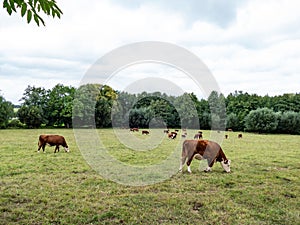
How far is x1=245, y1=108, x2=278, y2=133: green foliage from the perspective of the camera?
4082 centimetres

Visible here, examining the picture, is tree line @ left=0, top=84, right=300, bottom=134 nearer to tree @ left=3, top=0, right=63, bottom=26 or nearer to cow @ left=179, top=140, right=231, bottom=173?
cow @ left=179, top=140, right=231, bottom=173

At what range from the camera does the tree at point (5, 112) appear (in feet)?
130

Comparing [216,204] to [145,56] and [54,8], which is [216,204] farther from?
[145,56]

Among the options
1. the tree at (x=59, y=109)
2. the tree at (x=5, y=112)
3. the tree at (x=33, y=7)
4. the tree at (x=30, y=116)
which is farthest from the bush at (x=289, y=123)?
the tree at (x=33, y=7)

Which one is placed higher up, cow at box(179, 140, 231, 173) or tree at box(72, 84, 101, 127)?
tree at box(72, 84, 101, 127)

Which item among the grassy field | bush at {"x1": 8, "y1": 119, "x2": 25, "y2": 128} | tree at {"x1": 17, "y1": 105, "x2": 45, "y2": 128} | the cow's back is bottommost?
the grassy field

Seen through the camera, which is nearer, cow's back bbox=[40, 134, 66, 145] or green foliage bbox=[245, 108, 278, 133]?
cow's back bbox=[40, 134, 66, 145]

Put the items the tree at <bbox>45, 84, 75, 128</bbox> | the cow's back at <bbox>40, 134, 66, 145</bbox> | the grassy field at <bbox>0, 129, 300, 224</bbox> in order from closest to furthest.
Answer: the grassy field at <bbox>0, 129, 300, 224</bbox> → the cow's back at <bbox>40, 134, 66, 145</bbox> → the tree at <bbox>45, 84, 75, 128</bbox>

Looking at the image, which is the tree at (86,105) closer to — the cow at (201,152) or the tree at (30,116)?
the tree at (30,116)

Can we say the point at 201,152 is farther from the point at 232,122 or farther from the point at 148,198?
the point at 232,122

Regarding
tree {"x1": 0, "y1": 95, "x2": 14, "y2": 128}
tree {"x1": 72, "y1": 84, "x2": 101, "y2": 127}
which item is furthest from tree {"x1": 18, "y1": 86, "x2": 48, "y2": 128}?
tree {"x1": 72, "y1": 84, "x2": 101, "y2": 127}

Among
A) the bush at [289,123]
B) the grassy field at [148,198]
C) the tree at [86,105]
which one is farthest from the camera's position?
the bush at [289,123]

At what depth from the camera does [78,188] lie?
21.5 feet

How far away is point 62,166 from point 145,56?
16.1 ft
